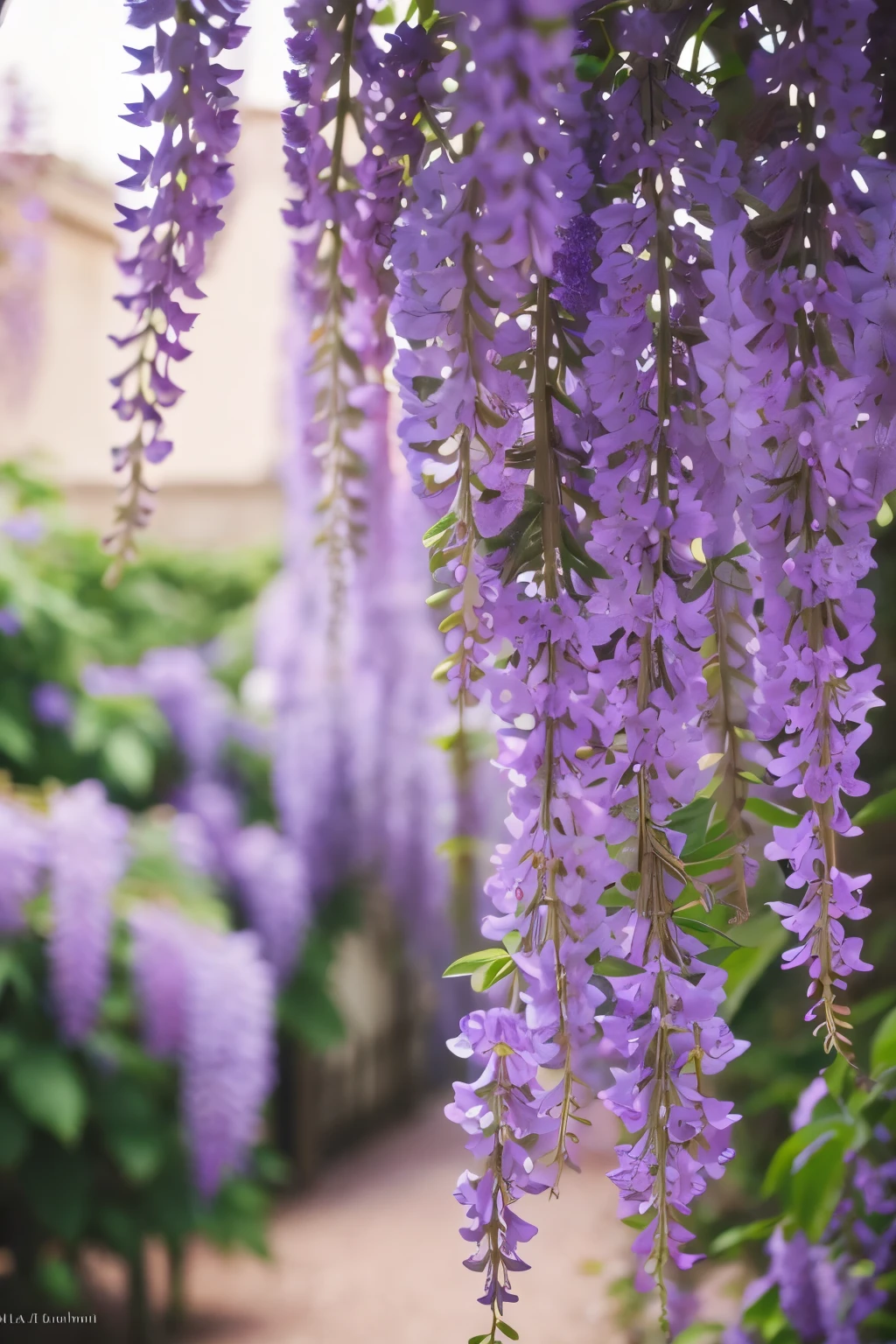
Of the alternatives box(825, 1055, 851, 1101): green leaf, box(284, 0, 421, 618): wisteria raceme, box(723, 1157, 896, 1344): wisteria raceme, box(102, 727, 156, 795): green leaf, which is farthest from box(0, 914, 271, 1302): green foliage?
box(284, 0, 421, 618): wisteria raceme

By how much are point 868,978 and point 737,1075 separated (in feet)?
2.21

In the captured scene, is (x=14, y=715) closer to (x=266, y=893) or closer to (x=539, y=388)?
(x=266, y=893)

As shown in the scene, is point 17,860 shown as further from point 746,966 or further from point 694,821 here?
point 694,821

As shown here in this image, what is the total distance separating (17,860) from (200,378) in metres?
1.92

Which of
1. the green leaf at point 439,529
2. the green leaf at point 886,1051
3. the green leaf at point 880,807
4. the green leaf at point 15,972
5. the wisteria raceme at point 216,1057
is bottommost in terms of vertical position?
the wisteria raceme at point 216,1057

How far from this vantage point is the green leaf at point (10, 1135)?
1.54 meters

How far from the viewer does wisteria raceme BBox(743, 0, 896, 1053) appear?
36 cm

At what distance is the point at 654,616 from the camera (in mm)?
352

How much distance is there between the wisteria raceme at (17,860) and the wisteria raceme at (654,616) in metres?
1.38

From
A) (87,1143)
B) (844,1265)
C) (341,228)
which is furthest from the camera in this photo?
(87,1143)

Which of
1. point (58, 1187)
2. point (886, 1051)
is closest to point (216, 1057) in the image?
point (58, 1187)

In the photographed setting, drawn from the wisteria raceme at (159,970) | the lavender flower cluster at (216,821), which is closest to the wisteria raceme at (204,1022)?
the wisteria raceme at (159,970)

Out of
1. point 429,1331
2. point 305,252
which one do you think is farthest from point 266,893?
point 305,252

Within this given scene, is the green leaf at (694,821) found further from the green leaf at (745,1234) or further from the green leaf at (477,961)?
the green leaf at (745,1234)
